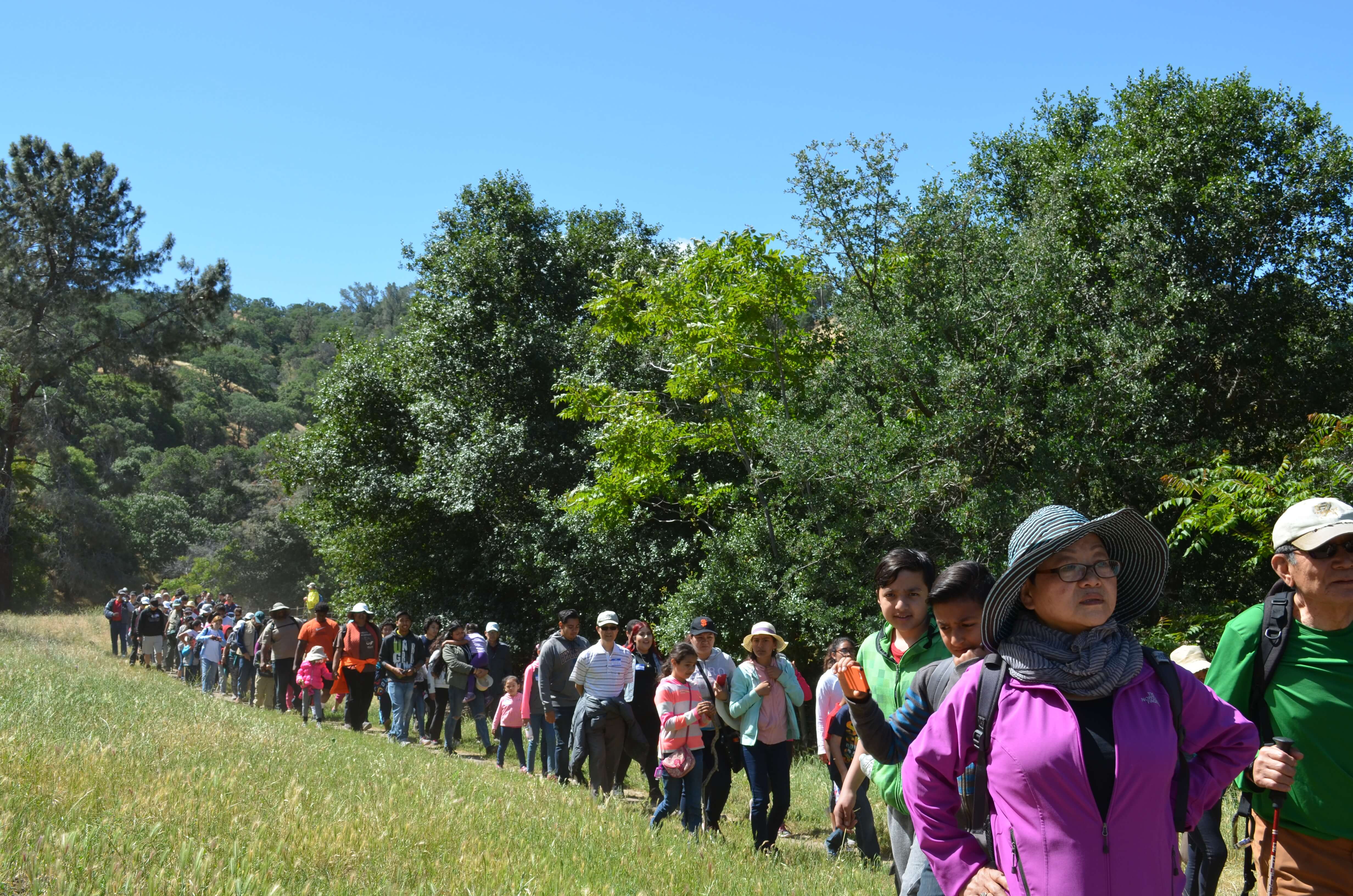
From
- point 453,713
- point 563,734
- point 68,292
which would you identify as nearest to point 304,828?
point 563,734

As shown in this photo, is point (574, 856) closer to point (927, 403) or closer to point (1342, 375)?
point (927, 403)

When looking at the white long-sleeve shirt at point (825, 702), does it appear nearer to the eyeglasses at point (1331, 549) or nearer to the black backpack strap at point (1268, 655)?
the black backpack strap at point (1268, 655)

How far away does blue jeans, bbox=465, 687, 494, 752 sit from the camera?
14977 mm

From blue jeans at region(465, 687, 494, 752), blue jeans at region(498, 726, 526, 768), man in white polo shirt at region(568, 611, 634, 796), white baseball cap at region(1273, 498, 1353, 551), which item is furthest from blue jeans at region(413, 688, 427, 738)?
white baseball cap at region(1273, 498, 1353, 551)

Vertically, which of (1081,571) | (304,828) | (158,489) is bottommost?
(304,828)

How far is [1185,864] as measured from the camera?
5695 mm

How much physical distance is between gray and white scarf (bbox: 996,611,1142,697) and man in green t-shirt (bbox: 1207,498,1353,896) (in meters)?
1.39

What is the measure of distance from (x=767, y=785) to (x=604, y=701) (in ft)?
8.12

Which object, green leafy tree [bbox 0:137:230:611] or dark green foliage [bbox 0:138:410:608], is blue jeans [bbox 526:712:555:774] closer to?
dark green foliage [bbox 0:138:410:608]

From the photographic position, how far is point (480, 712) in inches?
592

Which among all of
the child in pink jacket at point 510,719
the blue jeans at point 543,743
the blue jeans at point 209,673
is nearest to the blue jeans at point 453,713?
the child in pink jacket at point 510,719

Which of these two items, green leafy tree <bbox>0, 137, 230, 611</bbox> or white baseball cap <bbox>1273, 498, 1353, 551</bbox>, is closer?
white baseball cap <bbox>1273, 498, 1353, 551</bbox>

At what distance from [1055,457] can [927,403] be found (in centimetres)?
246

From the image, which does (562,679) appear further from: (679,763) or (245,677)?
(245,677)
